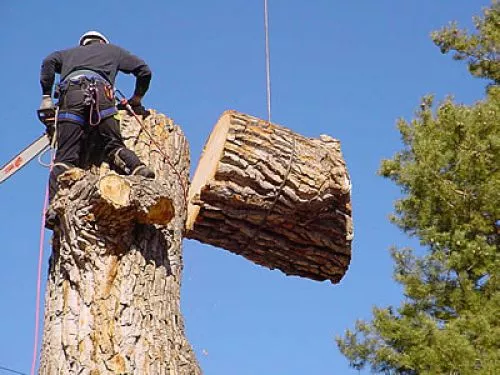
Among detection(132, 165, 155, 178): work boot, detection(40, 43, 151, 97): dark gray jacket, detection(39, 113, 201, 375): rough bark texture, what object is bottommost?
detection(39, 113, 201, 375): rough bark texture

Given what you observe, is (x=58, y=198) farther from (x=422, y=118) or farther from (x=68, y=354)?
(x=422, y=118)

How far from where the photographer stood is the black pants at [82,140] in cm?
412

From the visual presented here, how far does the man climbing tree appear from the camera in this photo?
4.14 m

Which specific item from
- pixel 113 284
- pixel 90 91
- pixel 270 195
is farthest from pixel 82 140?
pixel 270 195

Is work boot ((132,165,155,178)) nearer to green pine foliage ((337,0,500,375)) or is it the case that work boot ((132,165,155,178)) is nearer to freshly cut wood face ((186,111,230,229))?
freshly cut wood face ((186,111,230,229))

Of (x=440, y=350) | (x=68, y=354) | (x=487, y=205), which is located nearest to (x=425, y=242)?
(x=487, y=205)

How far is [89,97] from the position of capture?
4.27 m

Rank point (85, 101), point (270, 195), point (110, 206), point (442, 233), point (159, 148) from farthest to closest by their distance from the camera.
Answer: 1. point (442, 233)
2. point (270, 195)
3. point (159, 148)
4. point (85, 101)
5. point (110, 206)

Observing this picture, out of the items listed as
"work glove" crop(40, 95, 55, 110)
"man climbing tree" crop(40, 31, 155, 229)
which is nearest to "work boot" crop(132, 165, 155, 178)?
"man climbing tree" crop(40, 31, 155, 229)

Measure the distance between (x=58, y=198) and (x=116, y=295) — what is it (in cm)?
53

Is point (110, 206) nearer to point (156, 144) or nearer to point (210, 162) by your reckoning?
point (156, 144)

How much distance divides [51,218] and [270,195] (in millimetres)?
1183

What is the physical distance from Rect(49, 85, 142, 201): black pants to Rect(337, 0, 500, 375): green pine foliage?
3967 mm

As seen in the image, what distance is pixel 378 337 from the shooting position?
825 cm
